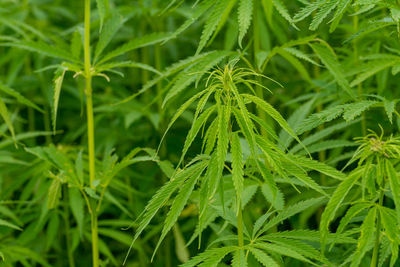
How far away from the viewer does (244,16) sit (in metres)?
1.25

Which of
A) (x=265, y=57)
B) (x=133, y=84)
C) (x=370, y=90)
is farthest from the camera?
(x=133, y=84)

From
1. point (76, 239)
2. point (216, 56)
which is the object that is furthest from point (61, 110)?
point (216, 56)

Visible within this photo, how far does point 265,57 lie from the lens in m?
1.39

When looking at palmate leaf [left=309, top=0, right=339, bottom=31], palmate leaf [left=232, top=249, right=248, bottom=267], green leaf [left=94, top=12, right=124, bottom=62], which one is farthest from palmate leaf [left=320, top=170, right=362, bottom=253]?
green leaf [left=94, top=12, right=124, bottom=62]

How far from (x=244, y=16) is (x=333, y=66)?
0.26 metres

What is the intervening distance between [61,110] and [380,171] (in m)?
A: 1.82

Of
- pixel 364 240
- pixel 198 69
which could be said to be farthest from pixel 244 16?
pixel 364 240

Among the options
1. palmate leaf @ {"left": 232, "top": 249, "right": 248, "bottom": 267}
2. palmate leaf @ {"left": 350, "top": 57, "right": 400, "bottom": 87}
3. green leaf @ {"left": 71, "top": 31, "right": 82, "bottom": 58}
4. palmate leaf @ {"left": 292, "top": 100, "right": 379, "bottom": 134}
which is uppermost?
green leaf @ {"left": 71, "top": 31, "right": 82, "bottom": 58}

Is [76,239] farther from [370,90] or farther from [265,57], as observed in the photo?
[370,90]

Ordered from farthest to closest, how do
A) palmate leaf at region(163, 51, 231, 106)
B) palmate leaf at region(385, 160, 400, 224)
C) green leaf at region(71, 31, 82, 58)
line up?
1. green leaf at region(71, 31, 82, 58)
2. palmate leaf at region(163, 51, 231, 106)
3. palmate leaf at region(385, 160, 400, 224)

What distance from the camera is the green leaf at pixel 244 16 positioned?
1.22 meters

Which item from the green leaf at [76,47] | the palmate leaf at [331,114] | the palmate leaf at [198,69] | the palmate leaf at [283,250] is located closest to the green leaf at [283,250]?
the palmate leaf at [283,250]

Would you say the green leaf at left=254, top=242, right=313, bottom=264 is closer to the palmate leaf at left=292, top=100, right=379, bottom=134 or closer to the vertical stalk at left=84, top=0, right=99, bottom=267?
the palmate leaf at left=292, top=100, right=379, bottom=134

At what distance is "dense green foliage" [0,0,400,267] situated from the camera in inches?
41.1
